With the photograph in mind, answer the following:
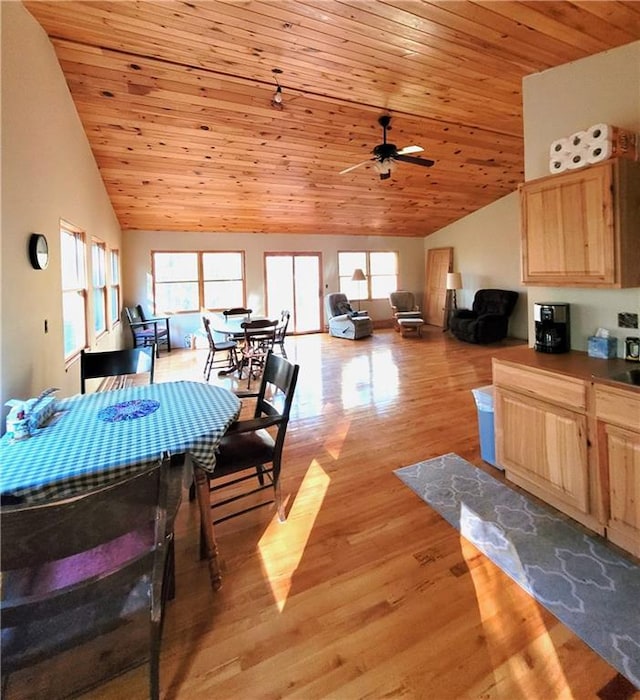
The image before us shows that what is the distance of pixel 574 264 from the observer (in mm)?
2326

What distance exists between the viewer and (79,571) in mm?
1256

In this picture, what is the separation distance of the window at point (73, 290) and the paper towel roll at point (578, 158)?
392 cm

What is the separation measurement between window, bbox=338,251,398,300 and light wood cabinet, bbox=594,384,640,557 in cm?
817

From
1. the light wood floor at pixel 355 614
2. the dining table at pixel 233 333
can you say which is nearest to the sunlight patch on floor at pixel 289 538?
the light wood floor at pixel 355 614

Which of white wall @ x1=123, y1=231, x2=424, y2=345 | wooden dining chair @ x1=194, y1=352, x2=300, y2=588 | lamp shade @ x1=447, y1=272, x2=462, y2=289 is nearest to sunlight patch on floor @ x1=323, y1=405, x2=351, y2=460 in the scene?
wooden dining chair @ x1=194, y1=352, x2=300, y2=588

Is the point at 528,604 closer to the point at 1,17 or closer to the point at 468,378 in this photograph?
the point at 468,378

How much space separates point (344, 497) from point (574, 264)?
2.02 meters

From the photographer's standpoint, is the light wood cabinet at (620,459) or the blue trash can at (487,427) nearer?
the light wood cabinet at (620,459)

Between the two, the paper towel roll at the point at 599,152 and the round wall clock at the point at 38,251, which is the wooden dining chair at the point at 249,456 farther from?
the paper towel roll at the point at 599,152

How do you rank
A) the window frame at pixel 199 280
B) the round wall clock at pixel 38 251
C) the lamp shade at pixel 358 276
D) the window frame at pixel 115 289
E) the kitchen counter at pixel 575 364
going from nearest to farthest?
the kitchen counter at pixel 575 364
the round wall clock at pixel 38 251
the window frame at pixel 115 289
the window frame at pixel 199 280
the lamp shade at pixel 358 276

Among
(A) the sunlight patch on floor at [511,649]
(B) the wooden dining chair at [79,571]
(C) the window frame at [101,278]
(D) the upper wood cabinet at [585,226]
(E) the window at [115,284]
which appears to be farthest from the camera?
(E) the window at [115,284]

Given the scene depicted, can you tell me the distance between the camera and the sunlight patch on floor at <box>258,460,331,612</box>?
179cm

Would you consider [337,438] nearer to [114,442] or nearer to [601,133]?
[114,442]

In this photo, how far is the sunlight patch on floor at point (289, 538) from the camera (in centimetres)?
179
